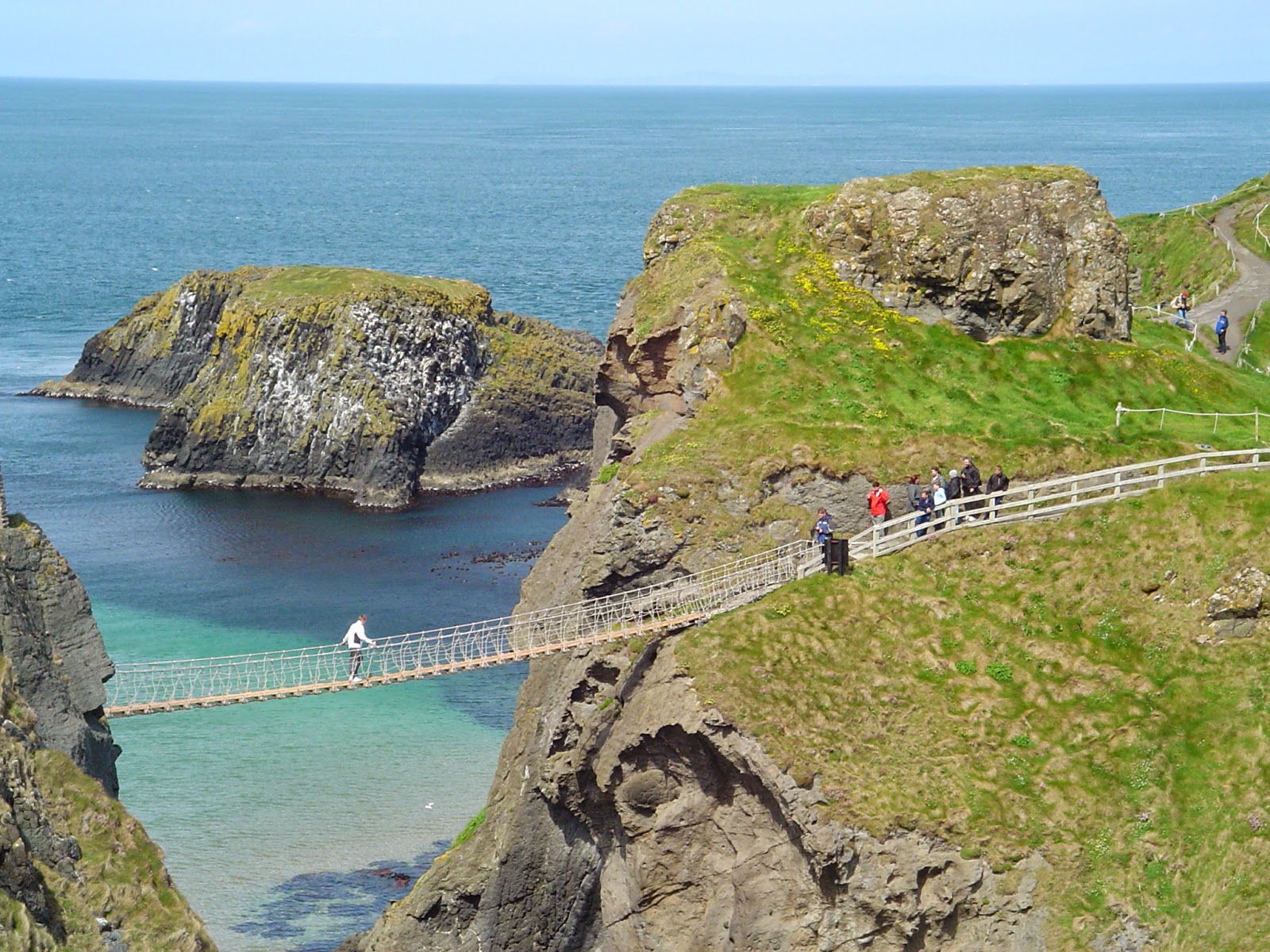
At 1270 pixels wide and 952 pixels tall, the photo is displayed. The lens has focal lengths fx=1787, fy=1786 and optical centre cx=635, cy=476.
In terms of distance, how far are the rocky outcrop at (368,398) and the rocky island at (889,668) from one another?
41258 millimetres

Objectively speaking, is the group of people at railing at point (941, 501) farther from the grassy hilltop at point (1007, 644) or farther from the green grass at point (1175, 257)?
the green grass at point (1175, 257)

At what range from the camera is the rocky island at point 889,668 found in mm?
38844

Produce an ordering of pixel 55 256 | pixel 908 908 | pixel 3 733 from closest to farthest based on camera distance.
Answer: pixel 3 733 → pixel 908 908 → pixel 55 256

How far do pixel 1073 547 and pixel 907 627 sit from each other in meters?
4.85

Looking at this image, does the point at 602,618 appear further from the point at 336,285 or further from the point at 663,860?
→ the point at 336,285

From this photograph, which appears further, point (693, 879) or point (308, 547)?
point (308, 547)

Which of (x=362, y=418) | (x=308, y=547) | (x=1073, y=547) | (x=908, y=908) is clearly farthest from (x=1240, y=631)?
(x=362, y=418)

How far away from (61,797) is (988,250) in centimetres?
3191

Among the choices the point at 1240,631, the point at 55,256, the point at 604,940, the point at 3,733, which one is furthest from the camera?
the point at 55,256

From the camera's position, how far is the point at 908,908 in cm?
3856

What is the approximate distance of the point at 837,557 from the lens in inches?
1711

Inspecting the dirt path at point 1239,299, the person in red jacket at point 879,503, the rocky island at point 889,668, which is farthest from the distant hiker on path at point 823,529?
the dirt path at point 1239,299

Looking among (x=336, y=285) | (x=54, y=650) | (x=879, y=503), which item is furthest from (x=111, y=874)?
(x=336, y=285)

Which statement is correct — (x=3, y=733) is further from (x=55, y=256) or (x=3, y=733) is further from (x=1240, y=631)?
(x=55, y=256)
